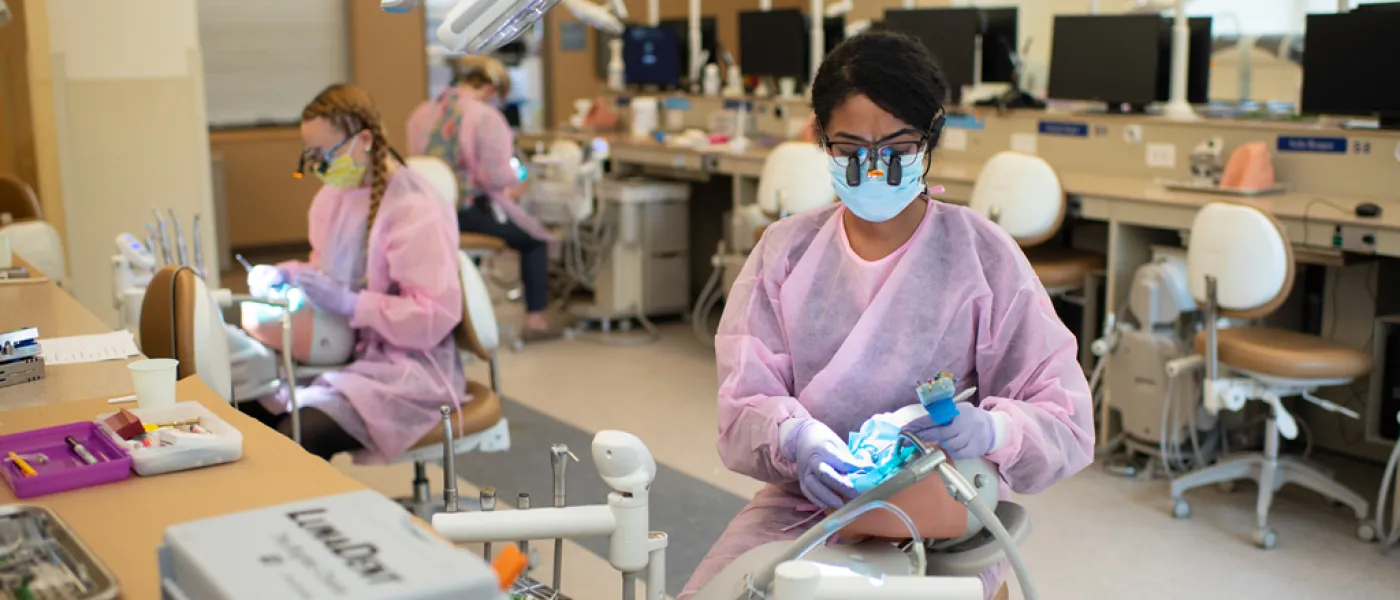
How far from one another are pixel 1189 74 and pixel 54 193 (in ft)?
12.4

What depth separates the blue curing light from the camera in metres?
1.57

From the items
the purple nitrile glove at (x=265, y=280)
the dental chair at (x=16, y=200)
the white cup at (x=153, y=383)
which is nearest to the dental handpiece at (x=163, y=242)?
the purple nitrile glove at (x=265, y=280)

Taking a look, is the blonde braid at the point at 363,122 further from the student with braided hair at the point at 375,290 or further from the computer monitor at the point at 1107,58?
the computer monitor at the point at 1107,58

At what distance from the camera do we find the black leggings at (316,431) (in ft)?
9.24

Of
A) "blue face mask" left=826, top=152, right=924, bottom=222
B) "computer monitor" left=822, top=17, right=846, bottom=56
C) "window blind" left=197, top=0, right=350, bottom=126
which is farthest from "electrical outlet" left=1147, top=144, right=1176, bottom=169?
"window blind" left=197, top=0, right=350, bottom=126

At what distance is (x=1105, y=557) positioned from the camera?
325 cm

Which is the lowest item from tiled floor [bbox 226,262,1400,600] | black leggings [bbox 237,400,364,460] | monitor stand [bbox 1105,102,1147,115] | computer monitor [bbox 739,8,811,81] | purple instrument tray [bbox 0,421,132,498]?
tiled floor [bbox 226,262,1400,600]

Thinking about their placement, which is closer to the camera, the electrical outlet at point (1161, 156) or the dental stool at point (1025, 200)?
the dental stool at point (1025, 200)

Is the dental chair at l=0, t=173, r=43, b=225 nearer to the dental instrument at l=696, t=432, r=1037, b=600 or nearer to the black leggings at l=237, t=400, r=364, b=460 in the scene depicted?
the black leggings at l=237, t=400, r=364, b=460

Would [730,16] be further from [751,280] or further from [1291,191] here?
[751,280]

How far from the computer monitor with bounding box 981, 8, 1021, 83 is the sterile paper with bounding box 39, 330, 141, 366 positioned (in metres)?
3.50

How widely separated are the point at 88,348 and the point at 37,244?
140cm

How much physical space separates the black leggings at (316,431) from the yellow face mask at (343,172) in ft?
1.73

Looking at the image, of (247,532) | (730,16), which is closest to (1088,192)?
(247,532)
